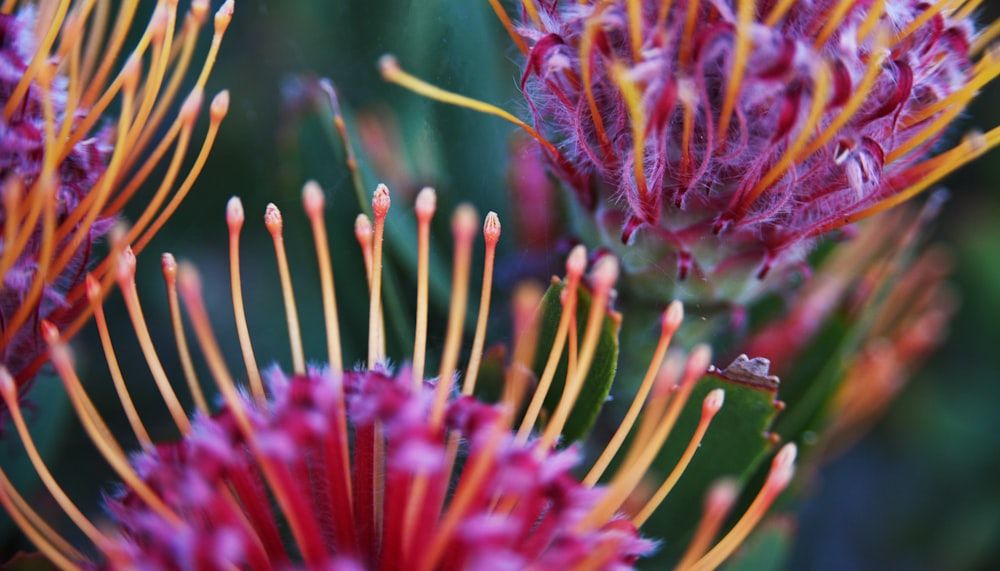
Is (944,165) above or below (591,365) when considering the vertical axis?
above

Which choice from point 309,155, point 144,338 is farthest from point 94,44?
point 144,338

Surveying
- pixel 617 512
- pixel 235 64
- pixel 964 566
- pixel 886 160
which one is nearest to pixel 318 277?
pixel 235 64

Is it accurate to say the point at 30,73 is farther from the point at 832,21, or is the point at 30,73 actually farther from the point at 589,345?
the point at 832,21

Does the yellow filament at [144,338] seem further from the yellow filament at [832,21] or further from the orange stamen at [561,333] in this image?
the yellow filament at [832,21]

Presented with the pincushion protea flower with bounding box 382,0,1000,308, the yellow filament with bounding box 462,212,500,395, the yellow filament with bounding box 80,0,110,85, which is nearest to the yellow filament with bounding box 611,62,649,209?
the pincushion protea flower with bounding box 382,0,1000,308

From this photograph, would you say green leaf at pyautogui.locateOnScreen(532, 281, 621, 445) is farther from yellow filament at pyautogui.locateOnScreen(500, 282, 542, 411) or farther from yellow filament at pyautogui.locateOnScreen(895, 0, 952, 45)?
yellow filament at pyautogui.locateOnScreen(895, 0, 952, 45)
